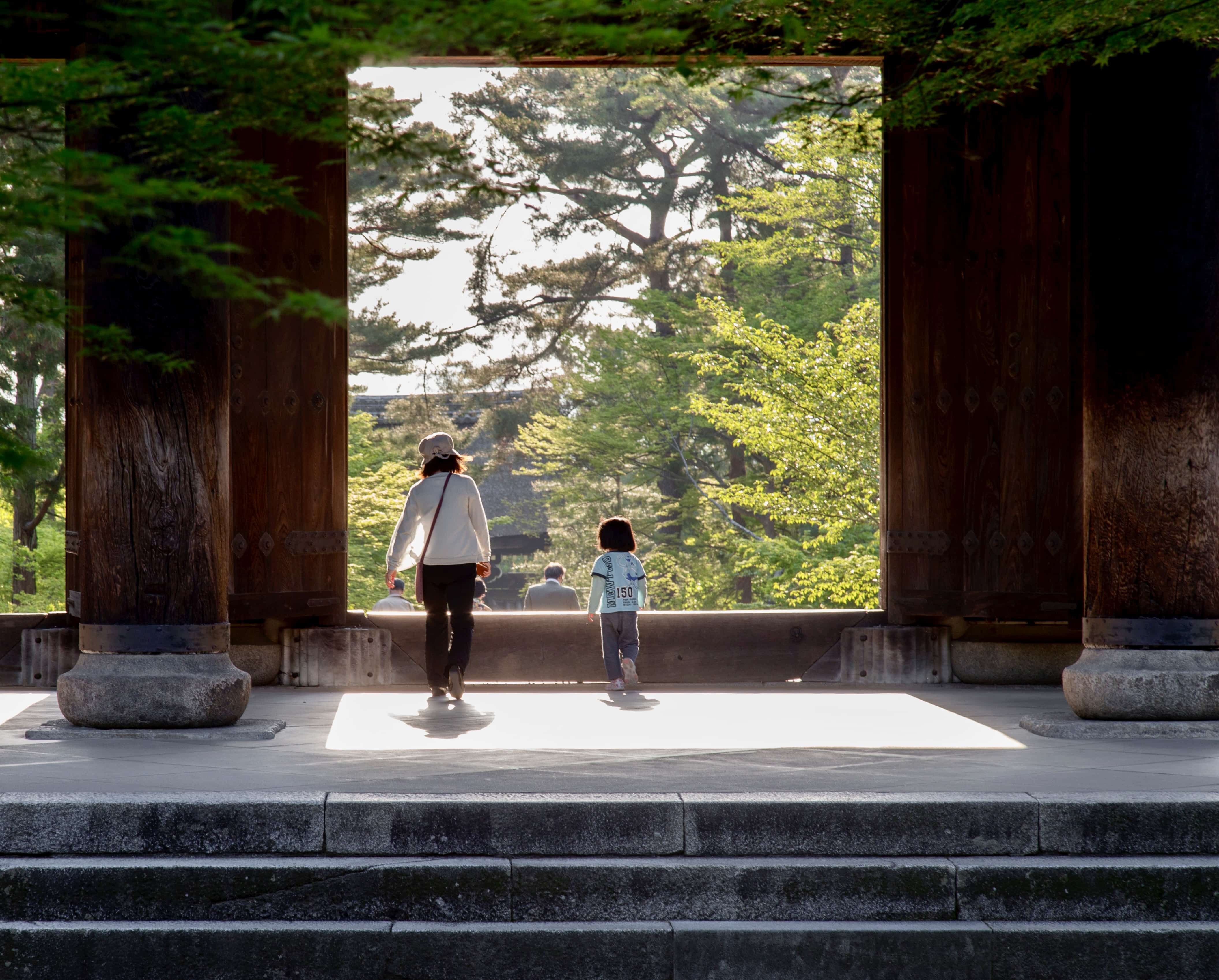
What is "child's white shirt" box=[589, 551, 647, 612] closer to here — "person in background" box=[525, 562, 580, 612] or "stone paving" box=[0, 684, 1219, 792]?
"stone paving" box=[0, 684, 1219, 792]

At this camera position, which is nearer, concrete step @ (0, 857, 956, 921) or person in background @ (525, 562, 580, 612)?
concrete step @ (0, 857, 956, 921)

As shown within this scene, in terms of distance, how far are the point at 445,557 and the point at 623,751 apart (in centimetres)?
243

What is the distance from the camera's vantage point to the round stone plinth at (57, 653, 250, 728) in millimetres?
6145

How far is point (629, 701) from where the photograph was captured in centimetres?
787

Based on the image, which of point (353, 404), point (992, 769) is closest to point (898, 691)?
point (992, 769)

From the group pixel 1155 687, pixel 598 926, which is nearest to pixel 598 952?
pixel 598 926

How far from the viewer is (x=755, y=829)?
4426 mm

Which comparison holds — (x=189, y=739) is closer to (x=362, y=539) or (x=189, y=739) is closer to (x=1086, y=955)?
(x=1086, y=955)

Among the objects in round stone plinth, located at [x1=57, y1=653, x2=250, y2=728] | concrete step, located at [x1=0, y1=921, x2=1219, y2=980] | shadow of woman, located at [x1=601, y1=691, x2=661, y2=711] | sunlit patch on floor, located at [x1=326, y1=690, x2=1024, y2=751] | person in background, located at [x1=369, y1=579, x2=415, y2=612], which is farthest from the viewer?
person in background, located at [x1=369, y1=579, x2=415, y2=612]

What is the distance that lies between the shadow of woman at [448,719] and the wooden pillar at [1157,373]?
117 inches

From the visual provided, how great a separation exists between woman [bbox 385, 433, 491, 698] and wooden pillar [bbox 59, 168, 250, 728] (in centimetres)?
163

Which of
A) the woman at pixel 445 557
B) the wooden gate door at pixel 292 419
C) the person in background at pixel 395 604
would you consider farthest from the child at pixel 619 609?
the person in background at pixel 395 604

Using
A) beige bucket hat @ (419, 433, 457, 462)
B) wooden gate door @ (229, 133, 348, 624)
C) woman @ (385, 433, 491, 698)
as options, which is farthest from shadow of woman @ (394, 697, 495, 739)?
beige bucket hat @ (419, 433, 457, 462)

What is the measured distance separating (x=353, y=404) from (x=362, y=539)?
32.8ft
